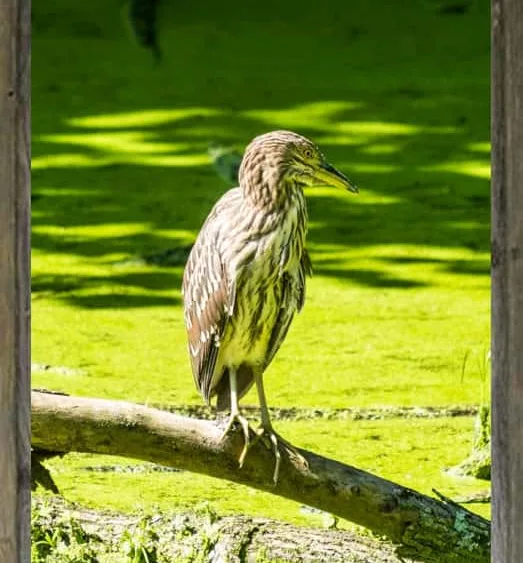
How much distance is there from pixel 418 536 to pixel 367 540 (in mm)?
334

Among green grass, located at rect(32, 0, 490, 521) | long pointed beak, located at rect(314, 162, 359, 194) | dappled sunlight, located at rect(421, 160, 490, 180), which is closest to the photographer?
long pointed beak, located at rect(314, 162, 359, 194)

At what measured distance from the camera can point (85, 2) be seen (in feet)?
30.3

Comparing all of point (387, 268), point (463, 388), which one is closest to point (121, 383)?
point (463, 388)

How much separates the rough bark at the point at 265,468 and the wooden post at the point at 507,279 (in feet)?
3.34

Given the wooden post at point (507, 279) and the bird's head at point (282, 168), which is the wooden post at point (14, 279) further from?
the bird's head at point (282, 168)

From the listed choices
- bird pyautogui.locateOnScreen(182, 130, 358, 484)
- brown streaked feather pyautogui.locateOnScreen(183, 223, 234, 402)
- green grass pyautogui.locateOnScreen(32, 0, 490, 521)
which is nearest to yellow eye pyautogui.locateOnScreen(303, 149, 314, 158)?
bird pyautogui.locateOnScreen(182, 130, 358, 484)

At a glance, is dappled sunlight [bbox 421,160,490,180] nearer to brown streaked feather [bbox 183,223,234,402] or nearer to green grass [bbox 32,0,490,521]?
green grass [bbox 32,0,490,521]

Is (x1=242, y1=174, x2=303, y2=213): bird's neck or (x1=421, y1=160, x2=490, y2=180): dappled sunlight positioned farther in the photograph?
(x1=421, y1=160, x2=490, y2=180): dappled sunlight

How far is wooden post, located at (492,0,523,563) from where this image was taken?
6.20 ft

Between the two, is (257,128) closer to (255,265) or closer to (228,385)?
(228,385)

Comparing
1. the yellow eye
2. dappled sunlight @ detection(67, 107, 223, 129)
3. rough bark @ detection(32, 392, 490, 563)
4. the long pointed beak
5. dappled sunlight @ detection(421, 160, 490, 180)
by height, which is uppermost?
dappled sunlight @ detection(67, 107, 223, 129)

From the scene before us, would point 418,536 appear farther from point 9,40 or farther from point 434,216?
point 434,216

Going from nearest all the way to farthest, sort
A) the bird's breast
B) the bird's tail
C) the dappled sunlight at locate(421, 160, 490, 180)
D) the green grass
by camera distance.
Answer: the bird's breast < the bird's tail < the green grass < the dappled sunlight at locate(421, 160, 490, 180)

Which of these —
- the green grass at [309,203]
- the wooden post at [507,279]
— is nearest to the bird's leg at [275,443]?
the green grass at [309,203]
